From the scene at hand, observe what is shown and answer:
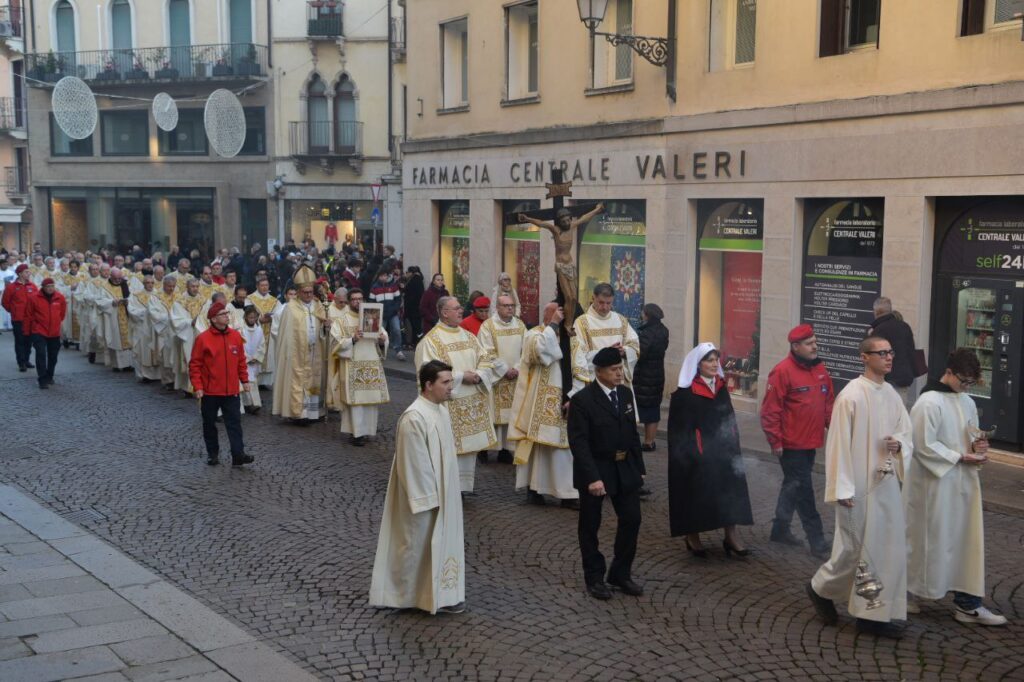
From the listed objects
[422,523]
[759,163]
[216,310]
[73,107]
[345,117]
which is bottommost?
[422,523]

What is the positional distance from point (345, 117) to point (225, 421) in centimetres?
2832

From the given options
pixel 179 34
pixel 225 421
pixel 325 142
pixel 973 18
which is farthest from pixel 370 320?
pixel 179 34

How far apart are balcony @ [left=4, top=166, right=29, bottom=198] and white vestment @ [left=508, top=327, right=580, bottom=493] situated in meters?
40.4

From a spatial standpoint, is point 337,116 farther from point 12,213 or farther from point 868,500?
point 868,500

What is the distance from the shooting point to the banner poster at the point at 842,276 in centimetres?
1404

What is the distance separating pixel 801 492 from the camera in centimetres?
912

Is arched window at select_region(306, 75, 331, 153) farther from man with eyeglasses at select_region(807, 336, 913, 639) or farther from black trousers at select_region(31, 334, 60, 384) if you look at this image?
man with eyeglasses at select_region(807, 336, 913, 639)

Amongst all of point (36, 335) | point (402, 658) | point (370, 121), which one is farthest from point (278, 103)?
point (402, 658)

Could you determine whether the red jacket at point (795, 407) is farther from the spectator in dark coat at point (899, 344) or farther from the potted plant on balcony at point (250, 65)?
the potted plant on balcony at point (250, 65)

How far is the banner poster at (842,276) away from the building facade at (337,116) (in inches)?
962

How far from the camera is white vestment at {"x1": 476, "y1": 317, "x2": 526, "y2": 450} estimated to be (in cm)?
1166

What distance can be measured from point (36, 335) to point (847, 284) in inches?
484

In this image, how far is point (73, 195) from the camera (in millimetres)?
44156

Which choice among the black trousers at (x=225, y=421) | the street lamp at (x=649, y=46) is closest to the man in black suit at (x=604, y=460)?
the black trousers at (x=225, y=421)
